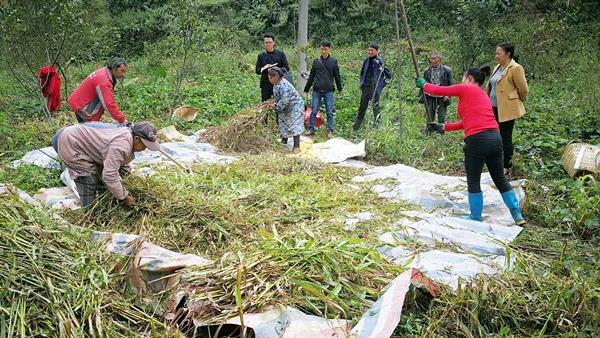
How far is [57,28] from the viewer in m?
7.87

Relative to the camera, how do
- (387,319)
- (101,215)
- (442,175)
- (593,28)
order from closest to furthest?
1. (387,319)
2. (101,215)
3. (442,175)
4. (593,28)

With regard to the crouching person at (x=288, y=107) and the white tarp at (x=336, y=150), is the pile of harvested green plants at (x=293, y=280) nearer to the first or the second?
the white tarp at (x=336, y=150)

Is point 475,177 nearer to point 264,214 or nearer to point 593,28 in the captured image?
point 264,214

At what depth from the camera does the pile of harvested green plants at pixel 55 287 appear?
2.38 m

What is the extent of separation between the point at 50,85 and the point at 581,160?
22.4 feet

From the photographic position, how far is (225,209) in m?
4.09

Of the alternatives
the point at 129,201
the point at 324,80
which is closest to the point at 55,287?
the point at 129,201

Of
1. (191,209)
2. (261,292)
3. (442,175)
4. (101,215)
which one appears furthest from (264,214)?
(442,175)

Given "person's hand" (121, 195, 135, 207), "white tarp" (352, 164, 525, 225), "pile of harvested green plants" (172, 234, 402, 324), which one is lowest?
"white tarp" (352, 164, 525, 225)

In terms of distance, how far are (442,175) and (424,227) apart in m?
1.97

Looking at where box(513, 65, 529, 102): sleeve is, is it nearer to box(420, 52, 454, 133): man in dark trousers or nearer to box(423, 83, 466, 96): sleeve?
box(423, 83, 466, 96): sleeve

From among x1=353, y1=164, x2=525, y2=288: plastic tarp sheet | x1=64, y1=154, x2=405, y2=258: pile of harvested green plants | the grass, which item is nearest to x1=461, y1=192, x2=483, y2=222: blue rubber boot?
x1=353, y1=164, x2=525, y2=288: plastic tarp sheet

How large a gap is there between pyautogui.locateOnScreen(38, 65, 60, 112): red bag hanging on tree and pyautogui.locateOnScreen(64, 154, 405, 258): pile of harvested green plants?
11.4ft

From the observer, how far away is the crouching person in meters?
7.10
